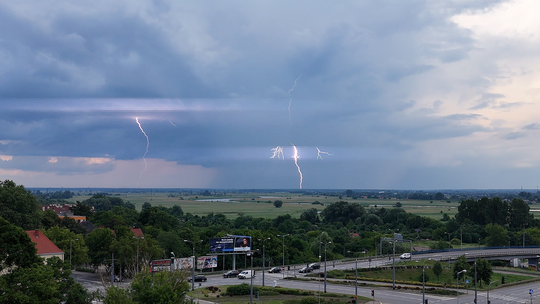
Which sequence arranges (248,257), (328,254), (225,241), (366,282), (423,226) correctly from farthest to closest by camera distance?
(423,226) < (328,254) < (248,257) < (225,241) < (366,282)

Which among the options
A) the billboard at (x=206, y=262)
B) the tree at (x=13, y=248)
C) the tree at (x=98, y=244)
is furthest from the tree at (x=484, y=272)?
the tree at (x=13, y=248)

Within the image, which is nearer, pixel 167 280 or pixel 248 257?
pixel 167 280

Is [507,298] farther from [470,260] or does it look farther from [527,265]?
[527,265]

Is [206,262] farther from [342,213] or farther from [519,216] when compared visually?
[519,216]

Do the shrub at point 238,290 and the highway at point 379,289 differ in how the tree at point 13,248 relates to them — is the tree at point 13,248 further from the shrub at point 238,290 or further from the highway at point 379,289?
the shrub at point 238,290

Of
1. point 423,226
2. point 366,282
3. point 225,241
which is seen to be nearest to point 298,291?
point 366,282
